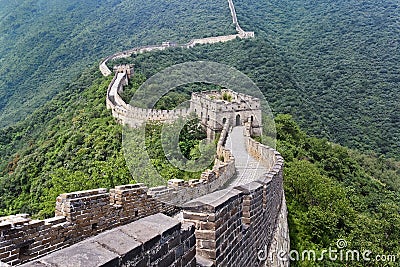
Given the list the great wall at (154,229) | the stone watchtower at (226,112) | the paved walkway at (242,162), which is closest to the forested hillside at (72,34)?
the stone watchtower at (226,112)

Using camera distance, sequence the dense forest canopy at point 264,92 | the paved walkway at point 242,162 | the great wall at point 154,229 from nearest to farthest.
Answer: the great wall at point 154,229 → the paved walkway at point 242,162 → the dense forest canopy at point 264,92

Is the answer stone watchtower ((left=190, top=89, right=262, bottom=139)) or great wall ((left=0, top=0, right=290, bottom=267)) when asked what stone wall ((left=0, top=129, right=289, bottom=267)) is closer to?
great wall ((left=0, top=0, right=290, bottom=267))

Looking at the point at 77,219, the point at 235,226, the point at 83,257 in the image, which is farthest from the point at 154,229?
the point at 77,219

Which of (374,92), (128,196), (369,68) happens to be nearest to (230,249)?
(128,196)

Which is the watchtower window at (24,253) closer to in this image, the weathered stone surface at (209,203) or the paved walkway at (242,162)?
the weathered stone surface at (209,203)

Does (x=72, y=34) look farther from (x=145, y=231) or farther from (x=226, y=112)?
(x=145, y=231)

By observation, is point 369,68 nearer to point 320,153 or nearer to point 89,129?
point 320,153
